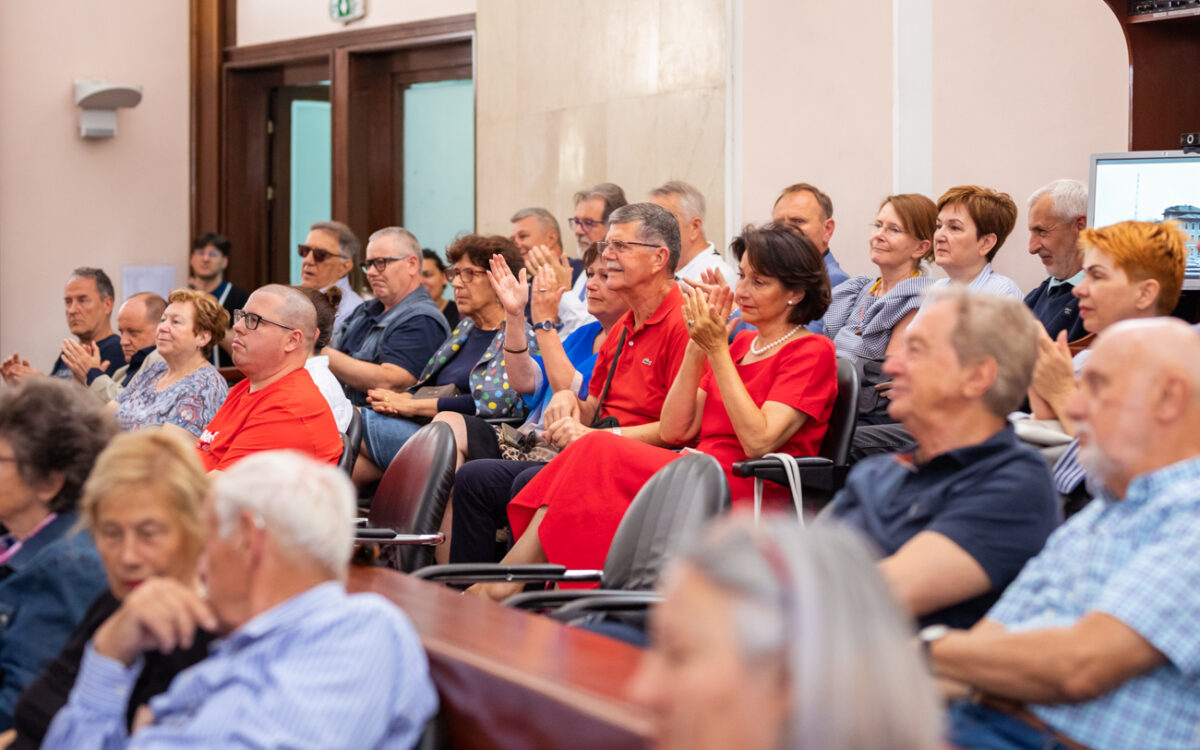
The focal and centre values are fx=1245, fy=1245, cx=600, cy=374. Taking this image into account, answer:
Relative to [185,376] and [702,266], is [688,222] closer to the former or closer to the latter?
[702,266]

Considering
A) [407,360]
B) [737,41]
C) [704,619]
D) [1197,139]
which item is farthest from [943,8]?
[704,619]

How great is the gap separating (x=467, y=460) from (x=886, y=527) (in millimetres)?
2364

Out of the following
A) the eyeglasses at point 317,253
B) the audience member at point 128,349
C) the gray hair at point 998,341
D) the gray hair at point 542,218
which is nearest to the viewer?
the gray hair at point 998,341

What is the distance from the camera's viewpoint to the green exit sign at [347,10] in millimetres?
7855

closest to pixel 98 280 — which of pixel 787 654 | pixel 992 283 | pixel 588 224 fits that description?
pixel 588 224

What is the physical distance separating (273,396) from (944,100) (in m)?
2.96

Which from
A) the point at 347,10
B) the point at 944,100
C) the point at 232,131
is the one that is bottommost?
the point at 944,100

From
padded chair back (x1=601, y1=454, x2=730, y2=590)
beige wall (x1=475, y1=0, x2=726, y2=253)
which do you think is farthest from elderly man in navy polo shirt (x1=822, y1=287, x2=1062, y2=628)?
beige wall (x1=475, y1=0, x2=726, y2=253)

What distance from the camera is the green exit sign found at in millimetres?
7855

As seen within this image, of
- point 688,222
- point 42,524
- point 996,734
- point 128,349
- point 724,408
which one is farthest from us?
point 128,349

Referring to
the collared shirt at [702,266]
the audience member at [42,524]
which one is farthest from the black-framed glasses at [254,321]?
the collared shirt at [702,266]

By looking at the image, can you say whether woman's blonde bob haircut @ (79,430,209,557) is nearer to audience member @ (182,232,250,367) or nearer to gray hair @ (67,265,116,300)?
gray hair @ (67,265,116,300)

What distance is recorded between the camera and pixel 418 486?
11.0 feet

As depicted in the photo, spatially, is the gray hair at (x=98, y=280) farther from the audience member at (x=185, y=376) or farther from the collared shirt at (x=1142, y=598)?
the collared shirt at (x=1142, y=598)
